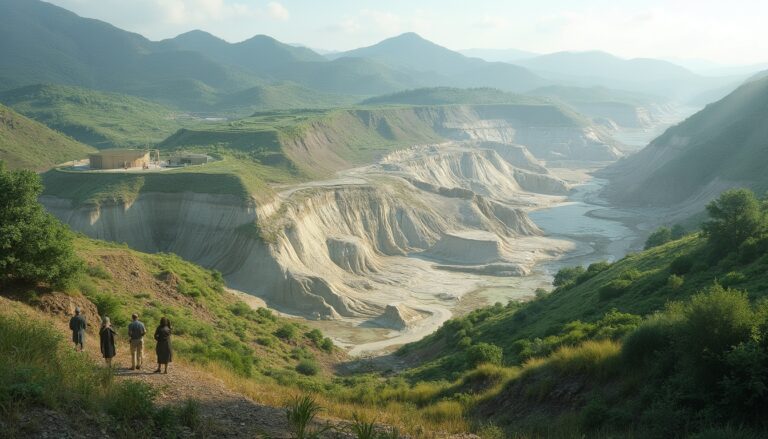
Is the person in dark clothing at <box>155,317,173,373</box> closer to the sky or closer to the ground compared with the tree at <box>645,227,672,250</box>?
closer to the sky

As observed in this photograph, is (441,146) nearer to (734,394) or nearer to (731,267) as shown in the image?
(731,267)

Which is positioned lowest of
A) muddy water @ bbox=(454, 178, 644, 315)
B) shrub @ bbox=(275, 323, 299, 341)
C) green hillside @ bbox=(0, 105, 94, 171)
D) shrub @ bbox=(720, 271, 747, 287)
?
muddy water @ bbox=(454, 178, 644, 315)

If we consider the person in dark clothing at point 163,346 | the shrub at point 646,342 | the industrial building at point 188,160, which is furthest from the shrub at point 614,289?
the industrial building at point 188,160

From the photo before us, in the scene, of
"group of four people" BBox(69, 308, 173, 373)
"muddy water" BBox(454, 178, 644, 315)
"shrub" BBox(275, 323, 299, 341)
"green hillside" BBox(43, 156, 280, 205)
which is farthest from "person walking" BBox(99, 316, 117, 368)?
"green hillside" BBox(43, 156, 280, 205)

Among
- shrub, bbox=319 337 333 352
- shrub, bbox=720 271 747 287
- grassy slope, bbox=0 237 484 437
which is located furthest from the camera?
shrub, bbox=319 337 333 352

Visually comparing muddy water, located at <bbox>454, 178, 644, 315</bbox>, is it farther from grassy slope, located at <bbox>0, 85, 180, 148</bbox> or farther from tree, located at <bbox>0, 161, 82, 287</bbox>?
grassy slope, located at <bbox>0, 85, 180, 148</bbox>

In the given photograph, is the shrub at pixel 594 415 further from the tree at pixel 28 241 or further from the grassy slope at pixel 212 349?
the tree at pixel 28 241

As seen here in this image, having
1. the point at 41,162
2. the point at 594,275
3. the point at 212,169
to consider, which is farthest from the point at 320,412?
the point at 41,162
